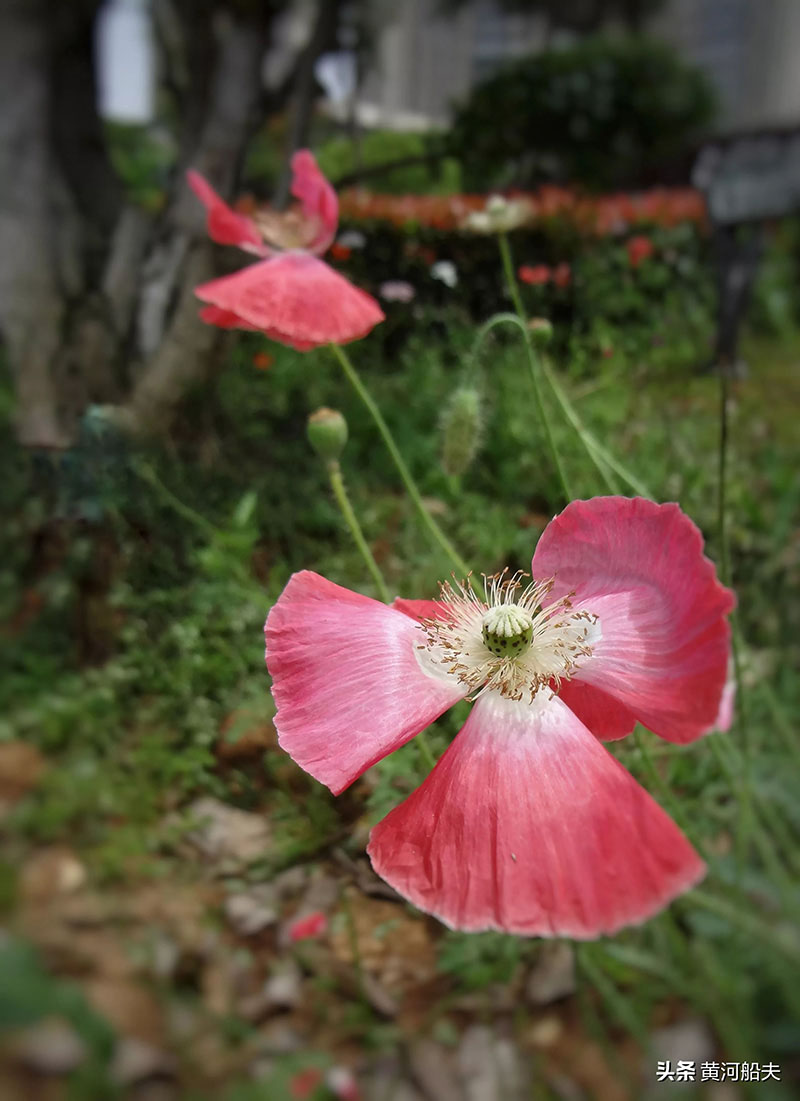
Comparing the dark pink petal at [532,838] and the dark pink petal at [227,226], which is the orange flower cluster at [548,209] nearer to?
the dark pink petal at [227,226]

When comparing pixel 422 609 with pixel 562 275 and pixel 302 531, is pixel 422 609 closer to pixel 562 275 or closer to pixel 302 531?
pixel 302 531

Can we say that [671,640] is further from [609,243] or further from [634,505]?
[609,243]

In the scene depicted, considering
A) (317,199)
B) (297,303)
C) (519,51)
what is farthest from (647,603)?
(519,51)

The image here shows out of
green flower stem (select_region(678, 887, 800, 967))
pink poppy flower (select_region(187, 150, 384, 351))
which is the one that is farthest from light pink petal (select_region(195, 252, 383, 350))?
green flower stem (select_region(678, 887, 800, 967))

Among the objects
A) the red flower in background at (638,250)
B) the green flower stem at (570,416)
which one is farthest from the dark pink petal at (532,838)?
the red flower in background at (638,250)

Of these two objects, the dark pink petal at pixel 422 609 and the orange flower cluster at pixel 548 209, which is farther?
the orange flower cluster at pixel 548 209

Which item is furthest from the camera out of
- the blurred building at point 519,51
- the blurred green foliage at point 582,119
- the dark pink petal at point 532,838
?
the blurred building at point 519,51

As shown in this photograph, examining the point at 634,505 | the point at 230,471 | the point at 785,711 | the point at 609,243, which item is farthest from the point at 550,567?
the point at 609,243
